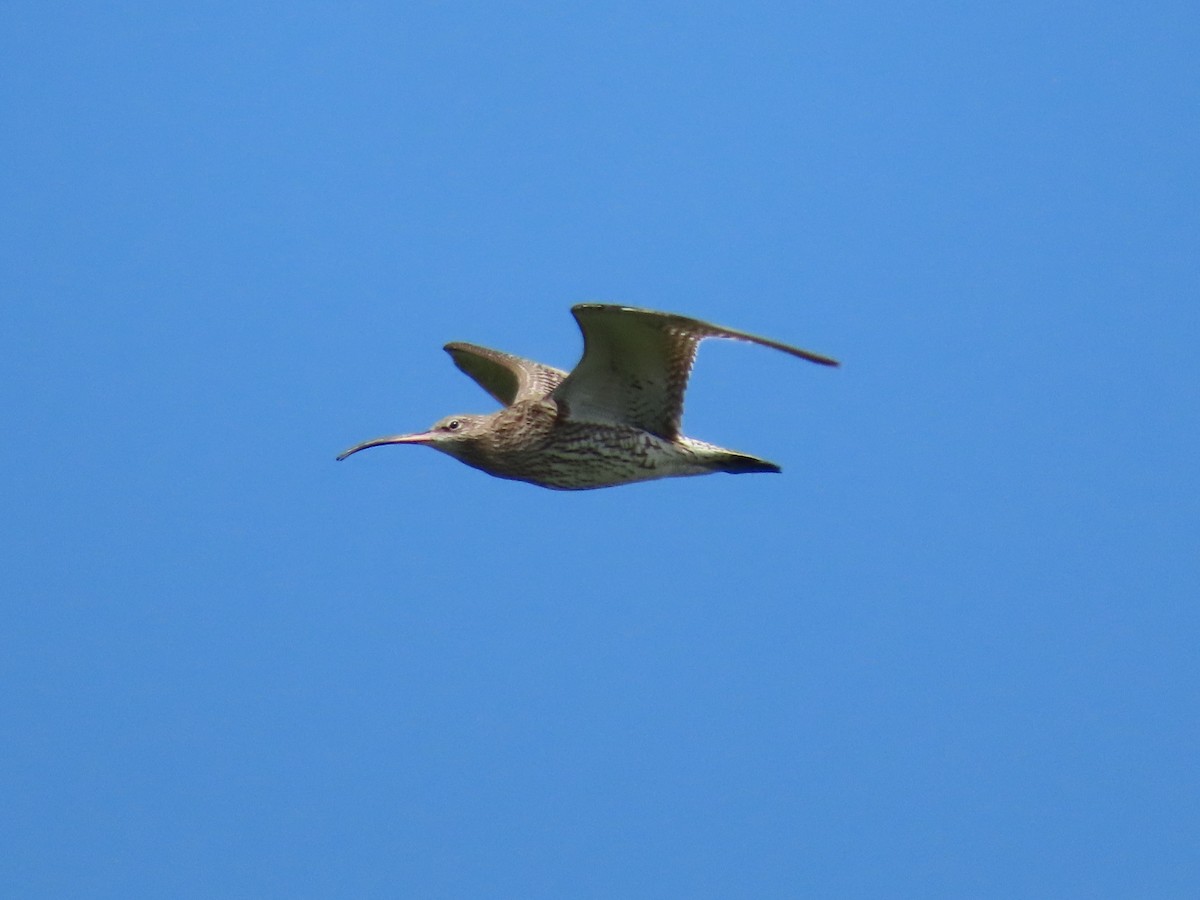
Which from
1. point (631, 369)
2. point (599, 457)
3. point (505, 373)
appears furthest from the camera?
point (505, 373)

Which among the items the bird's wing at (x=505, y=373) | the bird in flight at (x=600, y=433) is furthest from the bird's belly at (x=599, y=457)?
the bird's wing at (x=505, y=373)

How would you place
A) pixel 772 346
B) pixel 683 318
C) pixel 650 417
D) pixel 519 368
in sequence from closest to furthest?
pixel 772 346 < pixel 683 318 < pixel 650 417 < pixel 519 368

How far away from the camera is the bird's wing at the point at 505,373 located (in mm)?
8086

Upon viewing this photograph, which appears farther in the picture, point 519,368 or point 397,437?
point 519,368

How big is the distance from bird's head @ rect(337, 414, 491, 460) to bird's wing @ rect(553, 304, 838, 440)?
0.42 m

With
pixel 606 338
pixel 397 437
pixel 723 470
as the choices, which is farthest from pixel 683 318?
pixel 397 437

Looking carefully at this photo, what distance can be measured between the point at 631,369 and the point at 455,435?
0.94m

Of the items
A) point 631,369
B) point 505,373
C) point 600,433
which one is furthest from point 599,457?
point 505,373

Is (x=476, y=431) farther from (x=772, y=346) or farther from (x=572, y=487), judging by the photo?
(x=772, y=346)

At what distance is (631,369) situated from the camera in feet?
24.1

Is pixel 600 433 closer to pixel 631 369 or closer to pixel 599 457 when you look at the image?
pixel 599 457

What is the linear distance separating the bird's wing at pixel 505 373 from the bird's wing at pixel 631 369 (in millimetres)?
402

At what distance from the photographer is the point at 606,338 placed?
714 centimetres

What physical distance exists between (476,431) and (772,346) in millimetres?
2008
